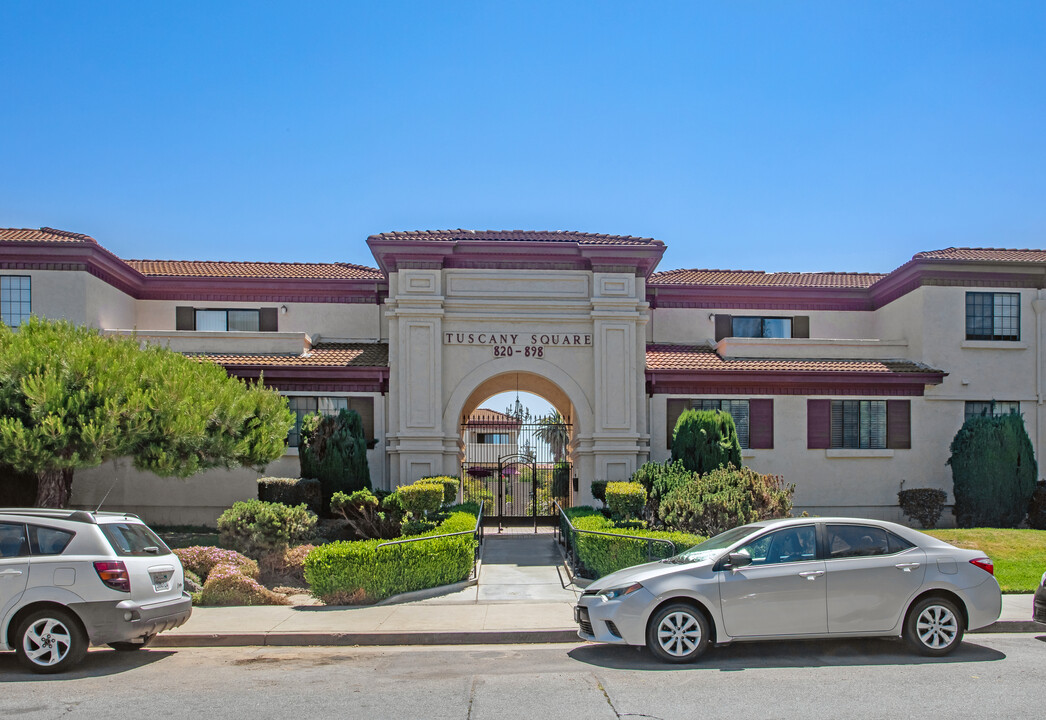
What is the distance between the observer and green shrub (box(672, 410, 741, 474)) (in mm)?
19500

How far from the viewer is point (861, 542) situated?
32.8 feet

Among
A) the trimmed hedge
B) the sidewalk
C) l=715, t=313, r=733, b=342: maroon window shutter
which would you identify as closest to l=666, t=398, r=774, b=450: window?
l=715, t=313, r=733, b=342: maroon window shutter

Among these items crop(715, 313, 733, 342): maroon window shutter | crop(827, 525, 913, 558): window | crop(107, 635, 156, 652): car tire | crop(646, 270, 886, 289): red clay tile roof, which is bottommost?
crop(107, 635, 156, 652): car tire

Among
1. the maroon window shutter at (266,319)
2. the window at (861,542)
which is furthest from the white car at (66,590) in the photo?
the maroon window shutter at (266,319)

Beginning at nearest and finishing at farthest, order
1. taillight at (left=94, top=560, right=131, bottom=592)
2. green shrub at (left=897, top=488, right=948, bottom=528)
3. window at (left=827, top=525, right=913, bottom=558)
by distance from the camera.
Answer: taillight at (left=94, top=560, right=131, bottom=592) → window at (left=827, top=525, right=913, bottom=558) → green shrub at (left=897, top=488, right=948, bottom=528)

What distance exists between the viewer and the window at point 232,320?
1025 inches

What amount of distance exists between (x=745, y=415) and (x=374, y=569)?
13.1 meters

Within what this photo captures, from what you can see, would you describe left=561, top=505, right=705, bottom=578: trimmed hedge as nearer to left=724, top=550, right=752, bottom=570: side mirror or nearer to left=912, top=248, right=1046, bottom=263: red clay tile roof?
left=724, top=550, right=752, bottom=570: side mirror

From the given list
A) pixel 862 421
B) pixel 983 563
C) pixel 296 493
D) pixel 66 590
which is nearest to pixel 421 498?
pixel 296 493

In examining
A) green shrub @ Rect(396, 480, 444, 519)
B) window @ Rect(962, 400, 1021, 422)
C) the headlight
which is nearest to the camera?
the headlight

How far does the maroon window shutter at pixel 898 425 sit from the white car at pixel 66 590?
63.1 ft

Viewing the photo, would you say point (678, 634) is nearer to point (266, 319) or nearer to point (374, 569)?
point (374, 569)

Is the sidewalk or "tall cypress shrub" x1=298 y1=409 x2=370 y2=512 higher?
"tall cypress shrub" x1=298 y1=409 x2=370 y2=512

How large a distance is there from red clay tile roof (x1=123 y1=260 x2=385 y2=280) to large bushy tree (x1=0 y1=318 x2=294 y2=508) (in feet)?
30.4
